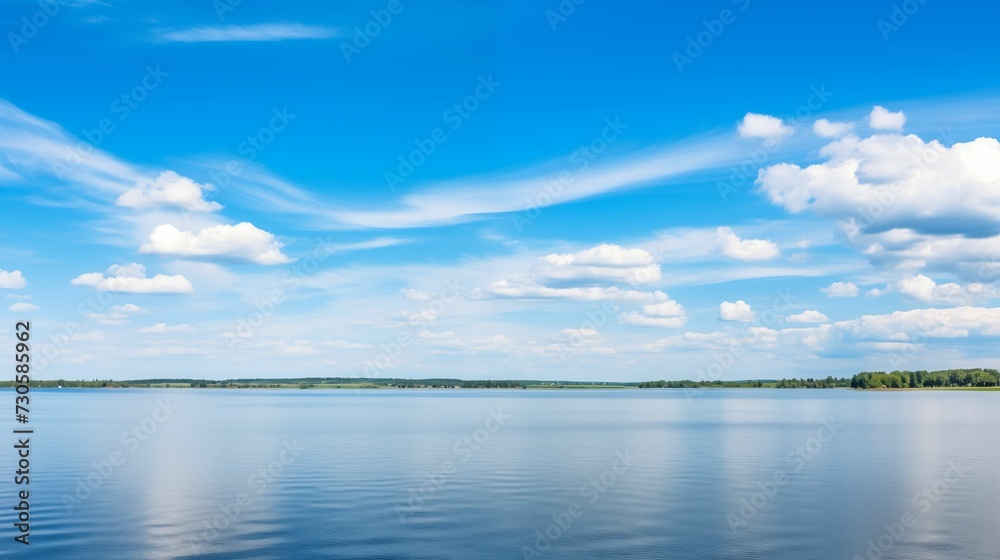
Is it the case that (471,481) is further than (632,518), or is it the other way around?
(471,481)

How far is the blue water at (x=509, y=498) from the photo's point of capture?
33312 mm

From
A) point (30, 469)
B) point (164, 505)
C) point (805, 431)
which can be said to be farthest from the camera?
point (805, 431)

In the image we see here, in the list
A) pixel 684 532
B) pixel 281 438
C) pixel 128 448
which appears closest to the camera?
pixel 684 532

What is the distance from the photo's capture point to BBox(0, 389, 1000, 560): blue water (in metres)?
33.3

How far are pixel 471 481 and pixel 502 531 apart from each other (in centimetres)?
1638

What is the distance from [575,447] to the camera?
246 ft

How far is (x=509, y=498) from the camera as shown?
4516 centimetres

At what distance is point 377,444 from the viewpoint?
256 feet

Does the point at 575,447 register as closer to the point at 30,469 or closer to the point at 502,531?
the point at 502,531

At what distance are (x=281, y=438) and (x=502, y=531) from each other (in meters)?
55.6

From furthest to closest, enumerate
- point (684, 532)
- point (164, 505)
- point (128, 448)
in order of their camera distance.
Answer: point (128, 448) → point (164, 505) → point (684, 532)

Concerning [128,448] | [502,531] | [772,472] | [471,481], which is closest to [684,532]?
[502,531]

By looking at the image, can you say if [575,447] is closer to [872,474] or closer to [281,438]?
[872,474]

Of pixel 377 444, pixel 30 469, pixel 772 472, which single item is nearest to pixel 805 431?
pixel 772 472
